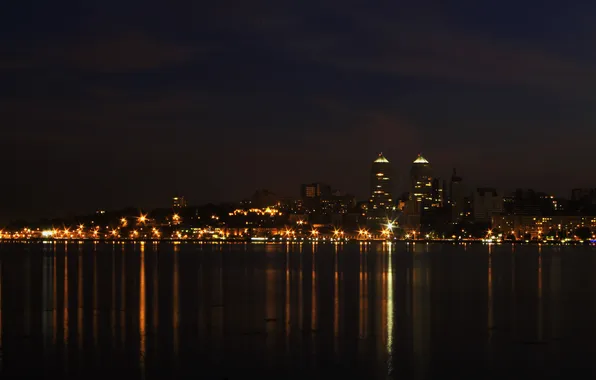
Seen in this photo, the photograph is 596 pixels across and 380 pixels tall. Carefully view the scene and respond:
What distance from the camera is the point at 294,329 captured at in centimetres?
1934

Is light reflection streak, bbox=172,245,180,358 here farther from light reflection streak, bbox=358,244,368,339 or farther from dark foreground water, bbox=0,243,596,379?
light reflection streak, bbox=358,244,368,339

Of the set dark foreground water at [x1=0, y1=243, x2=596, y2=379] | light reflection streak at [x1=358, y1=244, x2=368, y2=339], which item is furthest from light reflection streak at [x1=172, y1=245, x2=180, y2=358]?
light reflection streak at [x1=358, y1=244, x2=368, y2=339]

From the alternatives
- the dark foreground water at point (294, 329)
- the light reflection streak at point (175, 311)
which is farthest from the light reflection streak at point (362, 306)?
the light reflection streak at point (175, 311)

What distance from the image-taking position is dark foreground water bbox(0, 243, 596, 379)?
14.8 m

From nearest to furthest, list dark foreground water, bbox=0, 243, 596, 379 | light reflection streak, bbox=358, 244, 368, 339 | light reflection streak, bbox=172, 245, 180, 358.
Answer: dark foreground water, bbox=0, 243, 596, 379, light reflection streak, bbox=172, 245, 180, 358, light reflection streak, bbox=358, 244, 368, 339

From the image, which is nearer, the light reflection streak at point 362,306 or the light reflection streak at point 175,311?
the light reflection streak at point 175,311

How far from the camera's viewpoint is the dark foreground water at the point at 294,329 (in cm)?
1483

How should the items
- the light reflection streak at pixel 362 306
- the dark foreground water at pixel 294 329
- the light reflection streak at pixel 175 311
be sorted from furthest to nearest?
the light reflection streak at pixel 362 306 < the light reflection streak at pixel 175 311 < the dark foreground water at pixel 294 329

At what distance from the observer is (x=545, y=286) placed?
33719 mm

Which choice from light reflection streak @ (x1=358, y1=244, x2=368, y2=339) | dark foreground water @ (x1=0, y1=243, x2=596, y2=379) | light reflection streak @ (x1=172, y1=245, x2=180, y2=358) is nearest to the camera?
dark foreground water @ (x1=0, y1=243, x2=596, y2=379)

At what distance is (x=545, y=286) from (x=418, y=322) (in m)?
14.3

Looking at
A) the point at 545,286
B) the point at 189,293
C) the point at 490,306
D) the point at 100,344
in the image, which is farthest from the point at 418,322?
the point at 545,286

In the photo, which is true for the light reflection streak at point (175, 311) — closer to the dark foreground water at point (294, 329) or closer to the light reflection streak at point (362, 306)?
the dark foreground water at point (294, 329)

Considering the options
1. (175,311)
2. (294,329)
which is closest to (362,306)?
(175,311)
